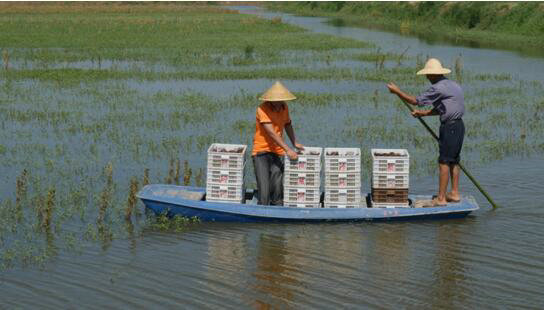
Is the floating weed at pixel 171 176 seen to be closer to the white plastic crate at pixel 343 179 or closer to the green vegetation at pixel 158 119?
the green vegetation at pixel 158 119

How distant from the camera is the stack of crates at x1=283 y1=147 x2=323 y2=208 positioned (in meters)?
10.3

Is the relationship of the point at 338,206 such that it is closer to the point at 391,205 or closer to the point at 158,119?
the point at 391,205

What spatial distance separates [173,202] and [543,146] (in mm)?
7596

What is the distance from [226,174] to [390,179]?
2044mm

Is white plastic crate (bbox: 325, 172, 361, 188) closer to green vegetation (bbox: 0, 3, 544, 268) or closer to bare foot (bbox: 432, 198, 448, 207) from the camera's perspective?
bare foot (bbox: 432, 198, 448, 207)

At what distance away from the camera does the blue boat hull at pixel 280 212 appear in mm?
10273

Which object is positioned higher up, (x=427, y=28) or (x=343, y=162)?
(x=427, y=28)

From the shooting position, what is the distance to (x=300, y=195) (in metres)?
10.4

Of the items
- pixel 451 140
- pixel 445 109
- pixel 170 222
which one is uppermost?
pixel 445 109

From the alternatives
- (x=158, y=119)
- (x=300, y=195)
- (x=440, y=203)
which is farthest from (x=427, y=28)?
(x=300, y=195)

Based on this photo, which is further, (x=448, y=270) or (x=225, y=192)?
(x=225, y=192)

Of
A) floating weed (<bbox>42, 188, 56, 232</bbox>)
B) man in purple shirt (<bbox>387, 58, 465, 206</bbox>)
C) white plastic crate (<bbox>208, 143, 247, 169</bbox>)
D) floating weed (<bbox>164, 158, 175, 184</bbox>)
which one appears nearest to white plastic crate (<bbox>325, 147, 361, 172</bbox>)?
man in purple shirt (<bbox>387, 58, 465, 206</bbox>)

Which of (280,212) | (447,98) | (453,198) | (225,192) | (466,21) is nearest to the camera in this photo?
(280,212)

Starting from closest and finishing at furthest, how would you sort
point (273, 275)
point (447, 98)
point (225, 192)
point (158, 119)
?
point (273, 275) < point (447, 98) < point (225, 192) < point (158, 119)
